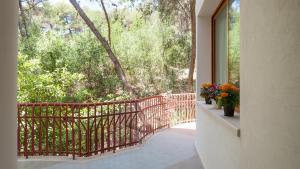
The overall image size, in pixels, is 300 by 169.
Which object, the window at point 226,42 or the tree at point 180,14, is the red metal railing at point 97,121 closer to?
the window at point 226,42

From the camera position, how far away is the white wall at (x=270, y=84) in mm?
1645

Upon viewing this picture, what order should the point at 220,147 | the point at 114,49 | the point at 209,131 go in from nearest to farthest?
the point at 220,147 < the point at 209,131 < the point at 114,49

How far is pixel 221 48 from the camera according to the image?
5930 mm

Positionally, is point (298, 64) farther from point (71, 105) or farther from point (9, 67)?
point (71, 105)

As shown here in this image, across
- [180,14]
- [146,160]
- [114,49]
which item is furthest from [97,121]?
[114,49]

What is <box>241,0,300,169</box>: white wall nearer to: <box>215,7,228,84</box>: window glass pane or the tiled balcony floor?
<box>215,7,228,84</box>: window glass pane

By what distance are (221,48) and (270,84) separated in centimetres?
400

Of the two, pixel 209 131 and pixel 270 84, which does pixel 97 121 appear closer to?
pixel 209 131

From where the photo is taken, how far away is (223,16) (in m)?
5.68

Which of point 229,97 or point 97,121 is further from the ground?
point 229,97

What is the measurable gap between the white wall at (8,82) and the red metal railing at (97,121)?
3179 mm

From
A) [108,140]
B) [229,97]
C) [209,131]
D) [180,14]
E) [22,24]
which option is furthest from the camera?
[180,14]

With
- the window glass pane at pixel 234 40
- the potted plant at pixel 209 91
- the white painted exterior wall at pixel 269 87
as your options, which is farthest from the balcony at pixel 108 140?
the white painted exterior wall at pixel 269 87

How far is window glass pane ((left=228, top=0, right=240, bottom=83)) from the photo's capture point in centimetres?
442
